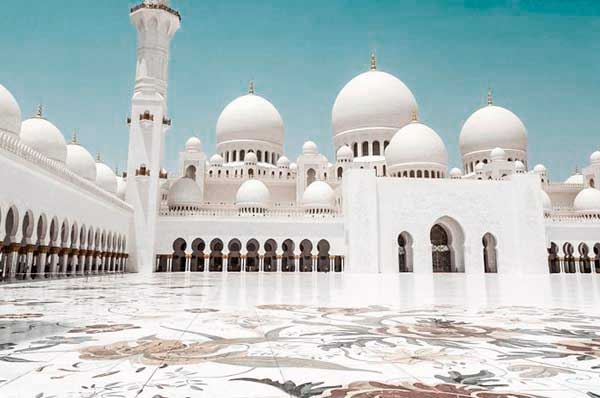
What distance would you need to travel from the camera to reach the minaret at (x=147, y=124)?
20.4 m

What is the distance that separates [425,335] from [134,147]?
19944 mm

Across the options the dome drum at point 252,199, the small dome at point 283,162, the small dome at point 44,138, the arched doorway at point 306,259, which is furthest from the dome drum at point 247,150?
the small dome at point 44,138

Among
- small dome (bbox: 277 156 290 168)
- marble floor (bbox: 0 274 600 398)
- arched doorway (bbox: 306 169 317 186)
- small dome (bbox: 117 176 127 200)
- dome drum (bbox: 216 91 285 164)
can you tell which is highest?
dome drum (bbox: 216 91 285 164)

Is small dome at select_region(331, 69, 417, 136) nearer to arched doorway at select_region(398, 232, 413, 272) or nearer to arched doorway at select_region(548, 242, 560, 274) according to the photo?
arched doorway at select_region(398, 232, 413, 272)

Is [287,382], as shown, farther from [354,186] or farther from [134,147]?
[134,147]

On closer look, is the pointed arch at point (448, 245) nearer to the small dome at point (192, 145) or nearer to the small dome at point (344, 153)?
the small dome at point (344, 153)

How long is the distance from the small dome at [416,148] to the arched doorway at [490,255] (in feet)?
15.0

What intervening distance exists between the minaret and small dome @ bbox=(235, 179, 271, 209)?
4.73 meters

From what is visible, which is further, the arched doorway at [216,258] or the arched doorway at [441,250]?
the arched doorway at [216,258]

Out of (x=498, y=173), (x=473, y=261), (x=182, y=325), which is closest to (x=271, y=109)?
(x=498, y=173)

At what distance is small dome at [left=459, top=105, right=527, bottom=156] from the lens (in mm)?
28500

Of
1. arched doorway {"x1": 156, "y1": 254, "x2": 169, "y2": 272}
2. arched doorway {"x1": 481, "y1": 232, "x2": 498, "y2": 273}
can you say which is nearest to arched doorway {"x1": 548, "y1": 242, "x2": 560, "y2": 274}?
arched doorway {"x1": 481, "y1": 232, "x2": 498, "y2": 273}

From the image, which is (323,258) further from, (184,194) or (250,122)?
(250,122)

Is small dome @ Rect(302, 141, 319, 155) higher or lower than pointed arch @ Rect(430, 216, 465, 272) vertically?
higher
